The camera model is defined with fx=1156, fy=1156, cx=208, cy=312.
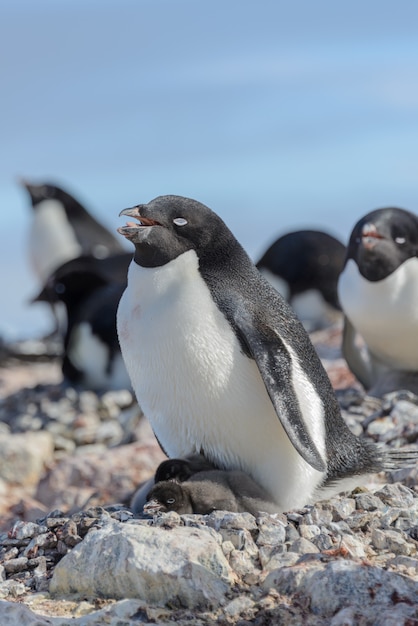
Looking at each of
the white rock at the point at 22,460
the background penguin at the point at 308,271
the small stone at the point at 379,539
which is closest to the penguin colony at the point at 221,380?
the small stone at the point at 379,539

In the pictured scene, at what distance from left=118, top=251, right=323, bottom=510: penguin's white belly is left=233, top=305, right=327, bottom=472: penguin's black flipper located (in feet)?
0.27

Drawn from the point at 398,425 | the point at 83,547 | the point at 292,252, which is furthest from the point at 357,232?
the point at 292,252

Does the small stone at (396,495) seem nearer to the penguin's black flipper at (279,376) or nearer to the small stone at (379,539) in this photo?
the penguin's black flipper at (279,376)

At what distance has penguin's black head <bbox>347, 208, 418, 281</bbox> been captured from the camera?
6.95 metres

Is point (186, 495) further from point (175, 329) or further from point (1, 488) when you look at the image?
point (1, 488)

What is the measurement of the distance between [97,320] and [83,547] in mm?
6038

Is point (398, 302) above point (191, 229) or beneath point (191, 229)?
beneath

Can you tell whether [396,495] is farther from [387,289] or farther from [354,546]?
[387,289]

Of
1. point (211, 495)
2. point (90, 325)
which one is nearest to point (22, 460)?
point (90, 325)

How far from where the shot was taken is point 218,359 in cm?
448

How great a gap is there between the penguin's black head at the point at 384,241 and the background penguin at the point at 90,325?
3.09 meters

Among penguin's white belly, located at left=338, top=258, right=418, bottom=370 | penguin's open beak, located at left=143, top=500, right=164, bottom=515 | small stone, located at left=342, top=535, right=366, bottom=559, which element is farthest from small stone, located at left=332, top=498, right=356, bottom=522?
penguin's white belly, located at left=338, top=258, right=418, bottom=370

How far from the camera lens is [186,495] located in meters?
4.30

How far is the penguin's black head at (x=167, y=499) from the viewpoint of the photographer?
14.0 ft
